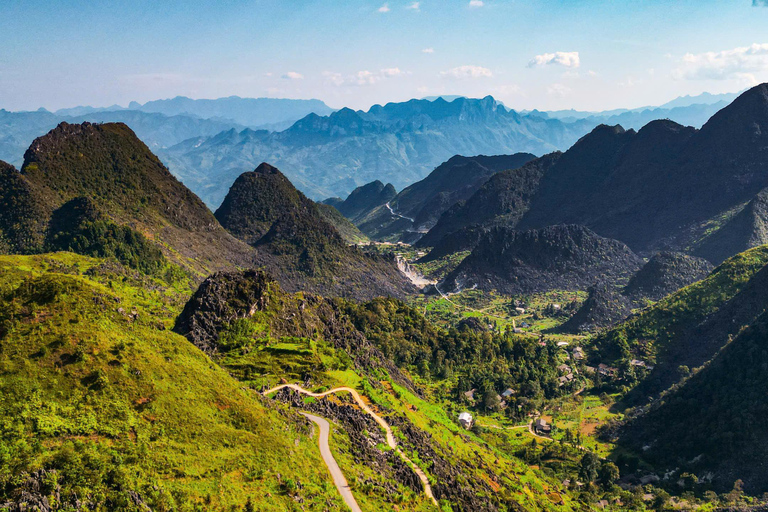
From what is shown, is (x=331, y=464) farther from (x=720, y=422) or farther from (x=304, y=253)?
(x=304, y=253)

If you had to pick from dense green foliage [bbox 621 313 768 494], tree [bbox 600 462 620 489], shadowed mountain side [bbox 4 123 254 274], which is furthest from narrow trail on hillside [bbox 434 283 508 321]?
tree [bbox 600 462 620 489]

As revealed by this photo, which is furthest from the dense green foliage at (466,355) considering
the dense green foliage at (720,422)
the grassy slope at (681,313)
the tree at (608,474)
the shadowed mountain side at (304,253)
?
the shadowed mountain side at (304,253)

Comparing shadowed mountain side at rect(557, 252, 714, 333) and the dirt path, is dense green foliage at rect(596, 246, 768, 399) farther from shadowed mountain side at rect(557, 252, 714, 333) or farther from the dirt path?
the dirt path

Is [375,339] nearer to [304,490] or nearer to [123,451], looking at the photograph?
[304,490]

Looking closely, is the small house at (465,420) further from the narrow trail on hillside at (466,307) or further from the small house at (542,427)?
the narrow trail on hillside at (466,307)

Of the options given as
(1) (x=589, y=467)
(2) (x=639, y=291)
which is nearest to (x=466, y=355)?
(1) (x=589, y=467)

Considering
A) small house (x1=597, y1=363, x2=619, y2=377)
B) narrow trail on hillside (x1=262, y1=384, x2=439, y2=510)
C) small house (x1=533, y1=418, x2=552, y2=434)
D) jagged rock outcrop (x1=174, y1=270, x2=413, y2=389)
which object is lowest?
small house (x1=533, y1=418, x2=552, y2=434)
